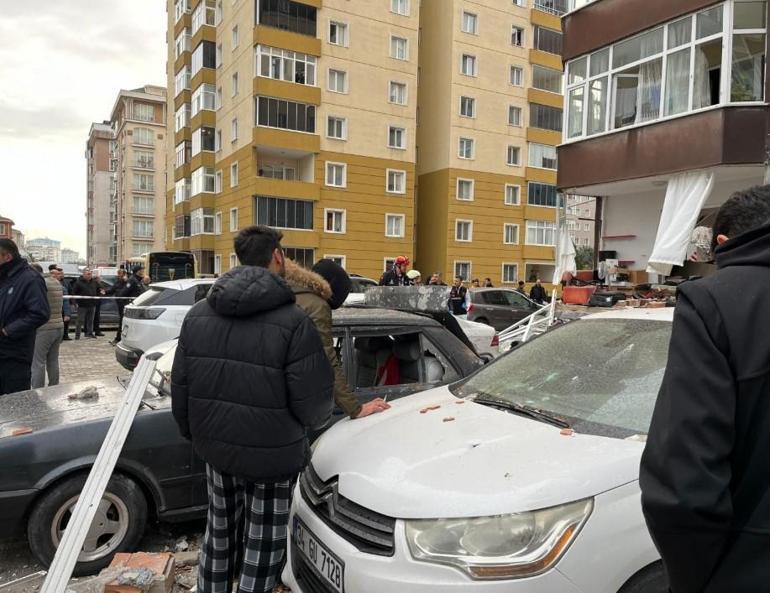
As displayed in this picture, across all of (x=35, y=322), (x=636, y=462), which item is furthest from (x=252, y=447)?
(x=35, y=322)

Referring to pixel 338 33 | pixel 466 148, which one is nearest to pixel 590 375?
pixel 338 33

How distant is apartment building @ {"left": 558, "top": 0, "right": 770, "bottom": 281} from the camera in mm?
10367

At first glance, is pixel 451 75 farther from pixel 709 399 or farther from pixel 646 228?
pixel 709 399

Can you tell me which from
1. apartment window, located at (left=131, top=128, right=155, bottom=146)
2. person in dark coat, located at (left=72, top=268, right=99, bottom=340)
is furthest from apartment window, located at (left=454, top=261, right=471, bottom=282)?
apartment window, located at (left=131, top=128, right=155, bottom=146)

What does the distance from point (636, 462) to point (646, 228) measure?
1226 cm

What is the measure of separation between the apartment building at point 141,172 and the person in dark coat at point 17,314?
2712 inches

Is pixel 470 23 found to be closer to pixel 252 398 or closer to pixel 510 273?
pixel 510 273

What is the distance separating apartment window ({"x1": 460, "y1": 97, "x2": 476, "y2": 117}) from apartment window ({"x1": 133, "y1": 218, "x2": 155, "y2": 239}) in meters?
49.9

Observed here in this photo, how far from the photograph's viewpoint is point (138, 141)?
70750mm

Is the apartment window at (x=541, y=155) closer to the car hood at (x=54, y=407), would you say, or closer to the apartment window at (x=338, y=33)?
the apartment window at (x=338, y=33)

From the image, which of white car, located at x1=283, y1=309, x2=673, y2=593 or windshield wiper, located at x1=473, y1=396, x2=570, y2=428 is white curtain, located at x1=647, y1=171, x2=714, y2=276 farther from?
windshield wiper, located at x1=473, y1=396, x2=570, y2=428

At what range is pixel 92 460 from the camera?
329 cm

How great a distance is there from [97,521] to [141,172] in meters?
75.1

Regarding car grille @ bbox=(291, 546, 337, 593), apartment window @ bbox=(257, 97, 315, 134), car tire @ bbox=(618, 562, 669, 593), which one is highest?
apartment window @ bbox=(257, 97, 315, 134)
